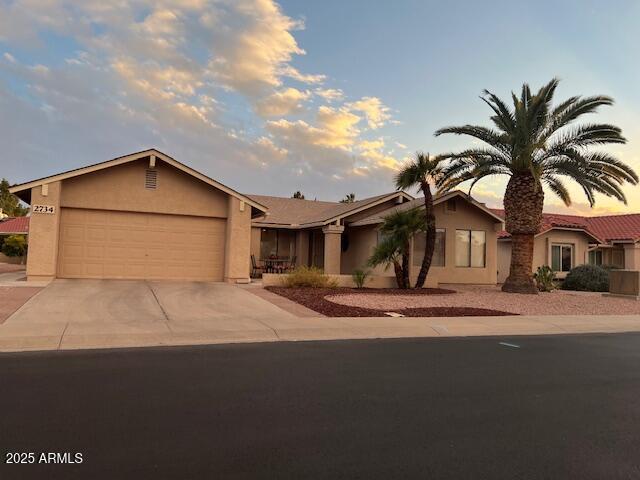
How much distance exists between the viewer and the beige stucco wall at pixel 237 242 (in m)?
20.2

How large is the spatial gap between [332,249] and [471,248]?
658 cm

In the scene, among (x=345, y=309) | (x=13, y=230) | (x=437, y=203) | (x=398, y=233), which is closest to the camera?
(x=345, y=309)

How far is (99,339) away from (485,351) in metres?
6.88

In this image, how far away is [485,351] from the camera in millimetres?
9703

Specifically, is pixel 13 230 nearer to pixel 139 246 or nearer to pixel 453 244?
pixel 139 246

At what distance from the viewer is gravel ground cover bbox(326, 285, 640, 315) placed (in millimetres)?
16000

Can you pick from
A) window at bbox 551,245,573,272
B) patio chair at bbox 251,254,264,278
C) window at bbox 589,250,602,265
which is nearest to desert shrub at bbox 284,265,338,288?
patio chair at bbox 251,254,264,278

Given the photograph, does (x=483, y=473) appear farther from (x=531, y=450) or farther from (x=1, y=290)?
→ (x=1, y=290)

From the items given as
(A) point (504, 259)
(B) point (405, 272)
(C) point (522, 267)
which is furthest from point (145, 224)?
(A) point (504, 259)

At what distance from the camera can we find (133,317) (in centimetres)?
1169

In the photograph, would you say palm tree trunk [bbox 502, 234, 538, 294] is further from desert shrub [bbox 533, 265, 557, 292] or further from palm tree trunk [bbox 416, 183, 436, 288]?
palm tree trunk [bbox 416, 183, 436, 288]

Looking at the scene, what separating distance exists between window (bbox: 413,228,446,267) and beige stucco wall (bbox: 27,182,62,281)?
14.5 metres

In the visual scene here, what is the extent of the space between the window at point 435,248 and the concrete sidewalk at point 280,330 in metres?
9.54

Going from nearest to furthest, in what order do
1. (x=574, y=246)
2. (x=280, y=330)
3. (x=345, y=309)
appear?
(x=280, y=330), (x=345, y=309), (x=574, y=246)
